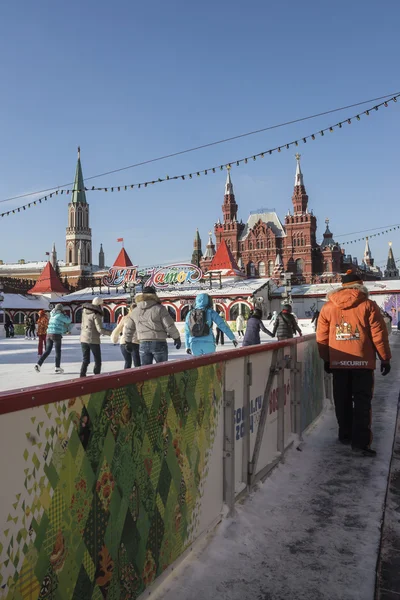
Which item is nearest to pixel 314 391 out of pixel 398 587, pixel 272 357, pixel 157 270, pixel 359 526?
pixel 272 357

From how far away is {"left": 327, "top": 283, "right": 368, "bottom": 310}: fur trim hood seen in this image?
4220 millimetres

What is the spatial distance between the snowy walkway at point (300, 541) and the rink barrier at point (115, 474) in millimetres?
141

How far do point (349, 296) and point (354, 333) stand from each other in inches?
13.1

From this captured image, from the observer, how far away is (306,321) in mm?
28906

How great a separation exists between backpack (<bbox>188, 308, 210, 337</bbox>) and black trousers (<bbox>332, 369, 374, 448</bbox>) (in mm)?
2171

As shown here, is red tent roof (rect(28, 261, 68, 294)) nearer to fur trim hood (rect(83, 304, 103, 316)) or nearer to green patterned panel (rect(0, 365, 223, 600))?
fur trim hood (rect(83, 304, 103, 316))

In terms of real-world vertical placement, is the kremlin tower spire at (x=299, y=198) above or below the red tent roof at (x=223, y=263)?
above

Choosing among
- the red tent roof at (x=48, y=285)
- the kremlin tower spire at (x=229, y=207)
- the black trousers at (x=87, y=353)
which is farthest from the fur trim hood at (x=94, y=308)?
the kremlin tower spire at (x=229, y=207)

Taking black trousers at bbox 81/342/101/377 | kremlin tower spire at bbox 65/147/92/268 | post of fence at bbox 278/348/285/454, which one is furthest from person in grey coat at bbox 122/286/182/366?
kremlin tower spire at bbox 65/147/92/268

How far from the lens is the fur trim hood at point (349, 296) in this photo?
4220 millimetres

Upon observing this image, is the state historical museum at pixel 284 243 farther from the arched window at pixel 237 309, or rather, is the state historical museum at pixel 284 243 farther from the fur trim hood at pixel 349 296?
the fur trim hood at pixel 349 296

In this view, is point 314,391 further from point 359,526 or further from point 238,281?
point 238,281

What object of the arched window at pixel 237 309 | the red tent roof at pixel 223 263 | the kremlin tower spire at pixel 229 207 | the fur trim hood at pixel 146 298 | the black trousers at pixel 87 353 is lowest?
the arched window at pixel 237 309

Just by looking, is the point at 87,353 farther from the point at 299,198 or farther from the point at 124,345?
the point at 299,198
